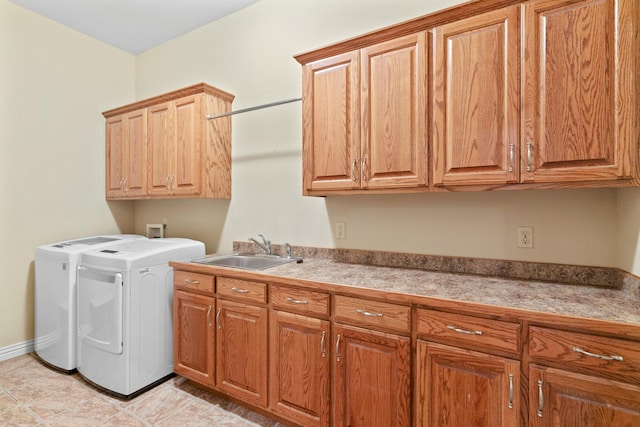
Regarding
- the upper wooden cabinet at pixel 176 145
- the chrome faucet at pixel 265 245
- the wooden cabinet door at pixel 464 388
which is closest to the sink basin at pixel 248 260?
the chrome faucet at pixel 265 245

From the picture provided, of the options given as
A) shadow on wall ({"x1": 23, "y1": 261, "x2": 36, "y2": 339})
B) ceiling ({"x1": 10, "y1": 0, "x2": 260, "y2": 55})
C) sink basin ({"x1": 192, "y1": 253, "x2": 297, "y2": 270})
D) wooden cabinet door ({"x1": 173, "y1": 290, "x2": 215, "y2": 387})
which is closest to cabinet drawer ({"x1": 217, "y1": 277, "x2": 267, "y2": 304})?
wooden cabinet door ({"x1": 173, "y1": 290, "x2": 215, "y2": 387})

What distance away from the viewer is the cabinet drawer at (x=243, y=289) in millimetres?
1822

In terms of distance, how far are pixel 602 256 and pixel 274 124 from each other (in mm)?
2240

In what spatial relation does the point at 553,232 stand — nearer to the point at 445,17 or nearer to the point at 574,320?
the point at 574,320

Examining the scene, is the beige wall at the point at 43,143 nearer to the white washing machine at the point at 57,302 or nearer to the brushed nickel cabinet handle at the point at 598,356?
the white washing machine at the point at 57,302

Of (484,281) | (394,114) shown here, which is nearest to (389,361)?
(484,281)

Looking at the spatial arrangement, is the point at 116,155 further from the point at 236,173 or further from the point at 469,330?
the point at 469,330

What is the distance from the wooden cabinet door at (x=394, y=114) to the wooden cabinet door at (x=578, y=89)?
1.53 feet

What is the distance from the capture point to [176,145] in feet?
9.00

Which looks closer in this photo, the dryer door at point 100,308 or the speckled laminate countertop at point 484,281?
the speckled laminate countertop at point 484,281

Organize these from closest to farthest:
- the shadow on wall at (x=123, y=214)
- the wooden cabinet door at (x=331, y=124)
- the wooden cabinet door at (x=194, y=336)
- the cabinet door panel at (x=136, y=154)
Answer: the wooden cabinet door at (x=331, y=124), the wooden cabinet door at (x=194, y=336), the cabinet door panel at (x=136, y=154), the shadow on wall at (x=123, y=214)

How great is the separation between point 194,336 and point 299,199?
3.93 feet

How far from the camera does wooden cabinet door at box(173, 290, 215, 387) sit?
79.5 inches

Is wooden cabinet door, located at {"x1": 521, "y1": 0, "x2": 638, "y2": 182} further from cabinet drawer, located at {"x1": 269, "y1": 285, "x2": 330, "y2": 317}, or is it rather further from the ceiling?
the ceiling
